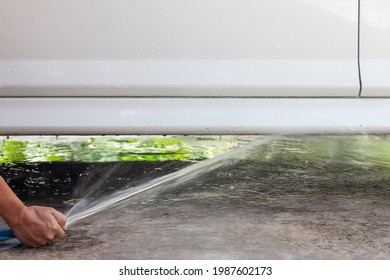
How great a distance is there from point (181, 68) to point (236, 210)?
65 centimetres

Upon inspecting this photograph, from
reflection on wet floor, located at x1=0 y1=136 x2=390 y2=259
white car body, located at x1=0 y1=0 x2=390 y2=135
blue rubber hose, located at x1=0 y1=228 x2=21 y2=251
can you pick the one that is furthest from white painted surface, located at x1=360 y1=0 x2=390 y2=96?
blue rubber hose, located at x1=0 y1=228 x2=21 y2=251

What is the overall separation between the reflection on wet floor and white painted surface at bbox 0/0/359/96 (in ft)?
1.59

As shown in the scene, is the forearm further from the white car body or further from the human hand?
the white car body

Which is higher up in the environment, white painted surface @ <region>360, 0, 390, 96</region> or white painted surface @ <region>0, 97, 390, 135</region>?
white painted surface @ <region>360, 0, 390, 96</region>

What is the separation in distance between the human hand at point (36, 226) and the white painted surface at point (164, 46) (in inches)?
18.9

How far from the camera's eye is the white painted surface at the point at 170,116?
2727 millimetres

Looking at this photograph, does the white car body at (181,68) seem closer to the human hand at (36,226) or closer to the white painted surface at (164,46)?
the white painted surface at (164,46)

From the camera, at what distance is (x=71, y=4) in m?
2.73

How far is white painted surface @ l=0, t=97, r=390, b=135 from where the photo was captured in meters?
2.73

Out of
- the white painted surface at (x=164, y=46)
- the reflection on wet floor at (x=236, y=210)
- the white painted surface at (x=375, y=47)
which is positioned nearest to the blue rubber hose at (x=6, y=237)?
the reflection on wet floor at (x=236, y=210)

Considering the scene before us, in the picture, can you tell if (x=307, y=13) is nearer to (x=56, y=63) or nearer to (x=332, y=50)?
(x=332, y=50)

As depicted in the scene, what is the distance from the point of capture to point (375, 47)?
280 centimetres

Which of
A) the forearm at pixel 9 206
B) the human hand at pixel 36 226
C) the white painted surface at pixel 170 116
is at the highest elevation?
the white painted surface at pixel 170 116

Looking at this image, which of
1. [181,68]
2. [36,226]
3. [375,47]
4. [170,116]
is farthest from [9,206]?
[375,47]
